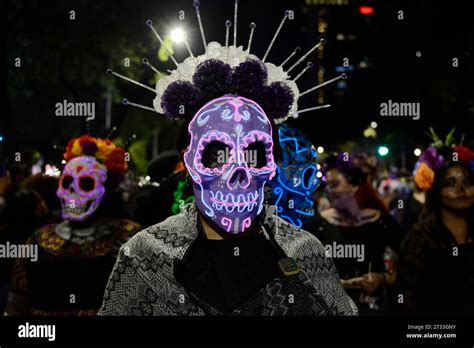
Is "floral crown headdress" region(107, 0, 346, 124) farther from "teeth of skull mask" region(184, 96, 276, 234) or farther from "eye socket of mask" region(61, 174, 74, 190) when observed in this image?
"eye socket of mask" region(61, 174, 74, 190)

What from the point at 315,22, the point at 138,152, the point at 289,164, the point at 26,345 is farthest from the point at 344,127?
the point at 26,345

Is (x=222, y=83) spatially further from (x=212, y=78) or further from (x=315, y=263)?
(x=315, y=263)

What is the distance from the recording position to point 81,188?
544 centimetres

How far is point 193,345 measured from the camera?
3344 mm

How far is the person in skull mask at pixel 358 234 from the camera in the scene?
5.98 meters

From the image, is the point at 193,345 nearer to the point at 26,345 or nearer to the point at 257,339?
the point at 257,339

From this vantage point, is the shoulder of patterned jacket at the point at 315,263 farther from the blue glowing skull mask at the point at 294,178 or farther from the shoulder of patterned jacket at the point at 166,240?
the blue glowing skull mask at the point at 294,178

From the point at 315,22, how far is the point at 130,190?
3.35 metres

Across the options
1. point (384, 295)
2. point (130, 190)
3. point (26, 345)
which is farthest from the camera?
point (130, 190)

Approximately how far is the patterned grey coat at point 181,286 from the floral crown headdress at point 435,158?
264 cm

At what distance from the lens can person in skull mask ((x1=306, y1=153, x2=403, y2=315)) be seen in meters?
5.98

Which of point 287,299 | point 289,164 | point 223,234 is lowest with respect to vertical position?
point 287,299

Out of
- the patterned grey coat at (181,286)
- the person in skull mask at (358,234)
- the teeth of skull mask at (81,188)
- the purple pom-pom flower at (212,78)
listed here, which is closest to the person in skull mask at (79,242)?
the teeth of skull mask at (81,188)

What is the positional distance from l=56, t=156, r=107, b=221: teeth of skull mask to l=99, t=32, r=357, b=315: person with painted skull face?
2.07 m
